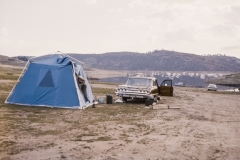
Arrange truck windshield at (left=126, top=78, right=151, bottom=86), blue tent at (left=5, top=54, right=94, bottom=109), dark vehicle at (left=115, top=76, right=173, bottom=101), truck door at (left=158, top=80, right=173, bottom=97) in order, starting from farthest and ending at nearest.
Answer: truck door at (left=158, top=80, right=173, bottom=97)
truck windshield at (left=126, top=78, right=151, bottom=86)
dark vehicle at (left=115, top=76, right=173, bottom=101)
blue tent at (left=5, top=54, right=94, bottom=109)

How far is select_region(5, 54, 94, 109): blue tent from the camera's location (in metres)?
14.6

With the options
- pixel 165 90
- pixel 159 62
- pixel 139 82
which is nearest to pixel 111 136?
pixel 139 82

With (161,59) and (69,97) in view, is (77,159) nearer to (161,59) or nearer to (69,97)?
(69,97)

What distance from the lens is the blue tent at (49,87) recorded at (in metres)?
14.6

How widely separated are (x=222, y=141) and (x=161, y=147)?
85.6 inches

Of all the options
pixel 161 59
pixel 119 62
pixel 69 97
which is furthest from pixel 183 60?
pixel 69 97

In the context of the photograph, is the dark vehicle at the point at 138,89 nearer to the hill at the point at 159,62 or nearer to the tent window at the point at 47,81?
the tent window at the point at 47,81

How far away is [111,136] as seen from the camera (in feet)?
29.1

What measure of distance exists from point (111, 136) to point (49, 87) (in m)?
6.79

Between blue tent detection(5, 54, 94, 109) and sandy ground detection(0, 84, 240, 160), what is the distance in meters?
1.39

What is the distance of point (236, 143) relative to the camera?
8469mm

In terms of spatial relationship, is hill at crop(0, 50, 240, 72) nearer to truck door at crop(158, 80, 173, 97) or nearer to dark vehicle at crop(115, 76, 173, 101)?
truck door at crop(158, 80, 173, 97)

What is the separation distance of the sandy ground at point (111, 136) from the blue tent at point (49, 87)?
1.39 m

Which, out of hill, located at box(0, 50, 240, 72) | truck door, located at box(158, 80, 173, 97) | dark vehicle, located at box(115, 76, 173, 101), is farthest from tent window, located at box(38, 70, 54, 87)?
hill, located at box(0, 50, 240, 72)
